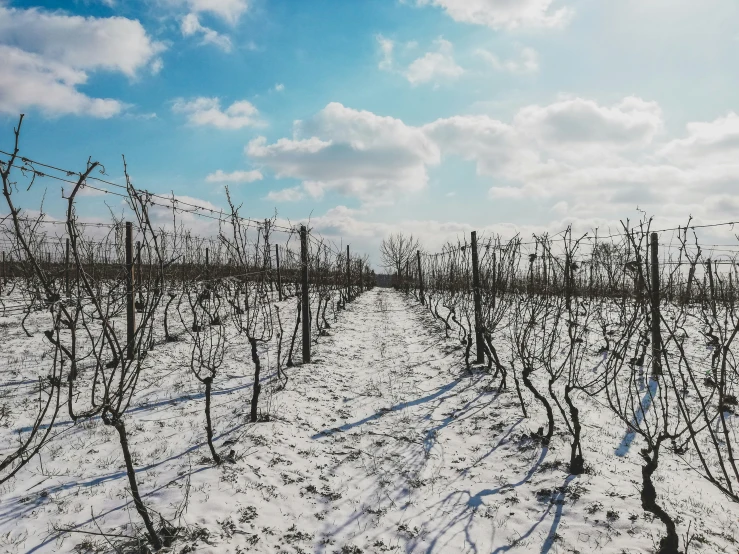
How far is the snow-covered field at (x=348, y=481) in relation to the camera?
2.68 m

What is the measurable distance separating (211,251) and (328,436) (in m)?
14.1

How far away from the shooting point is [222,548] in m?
2.53

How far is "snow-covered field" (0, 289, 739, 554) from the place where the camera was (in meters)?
2.68

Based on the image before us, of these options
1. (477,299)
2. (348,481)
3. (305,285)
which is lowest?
(348,481)

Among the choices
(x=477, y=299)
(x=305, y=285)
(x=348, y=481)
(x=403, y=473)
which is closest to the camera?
(x=348, y=481)

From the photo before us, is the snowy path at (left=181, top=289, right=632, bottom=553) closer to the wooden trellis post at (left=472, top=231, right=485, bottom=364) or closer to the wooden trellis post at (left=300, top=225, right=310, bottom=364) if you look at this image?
the wooden trellis post at (left=472, top=231, right=485, bottom=364)

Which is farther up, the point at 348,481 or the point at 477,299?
the point at 477,299

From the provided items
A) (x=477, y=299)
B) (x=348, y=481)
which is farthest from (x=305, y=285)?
(x=348, y=481)

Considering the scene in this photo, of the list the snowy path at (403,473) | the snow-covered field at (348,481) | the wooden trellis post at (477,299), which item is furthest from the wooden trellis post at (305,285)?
the wooden trellis post at (477,299)

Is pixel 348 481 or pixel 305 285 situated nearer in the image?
pixel 348 481

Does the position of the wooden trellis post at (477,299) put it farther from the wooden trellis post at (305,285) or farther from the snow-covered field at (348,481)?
the wooden trellis post at (305,285)

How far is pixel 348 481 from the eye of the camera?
11.4ft

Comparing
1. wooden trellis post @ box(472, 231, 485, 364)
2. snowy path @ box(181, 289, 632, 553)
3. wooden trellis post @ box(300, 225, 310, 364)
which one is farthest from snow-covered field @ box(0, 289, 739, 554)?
wooden trellis post @ box(300, 225, 310, 364)

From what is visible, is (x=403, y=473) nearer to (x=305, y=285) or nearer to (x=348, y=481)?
(x=348, y=481)
